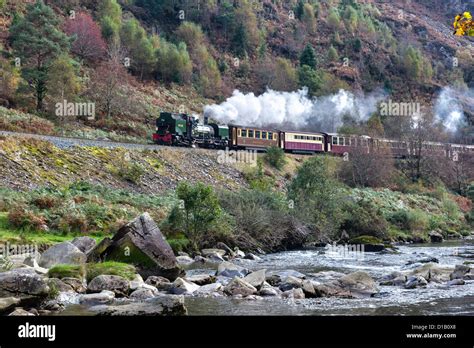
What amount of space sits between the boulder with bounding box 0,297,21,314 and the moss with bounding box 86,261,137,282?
14.2ft

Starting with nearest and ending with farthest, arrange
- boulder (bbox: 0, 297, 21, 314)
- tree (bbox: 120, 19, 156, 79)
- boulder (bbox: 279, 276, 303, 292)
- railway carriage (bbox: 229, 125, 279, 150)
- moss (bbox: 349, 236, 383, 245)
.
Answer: boulder (bbox: 0, 297, 21, 314)
boulder (bbox: 279, 276, 303, 292)
moss (bbox: 349, 236, 383, 245)
railway carriage (bbox: 229, 125, 279, 150)
tree (bbox: 120, 19, 156, 79)

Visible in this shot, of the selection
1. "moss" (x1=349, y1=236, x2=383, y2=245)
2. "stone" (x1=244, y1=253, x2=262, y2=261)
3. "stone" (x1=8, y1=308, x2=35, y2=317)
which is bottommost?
"moss" (x1=349, y1=236, x2=383, y2=245)

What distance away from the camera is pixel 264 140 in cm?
5881

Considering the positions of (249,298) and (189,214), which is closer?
(249,298)

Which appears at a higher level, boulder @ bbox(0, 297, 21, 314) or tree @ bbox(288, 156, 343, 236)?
tree @ bbox(288, 156, 343, 236)

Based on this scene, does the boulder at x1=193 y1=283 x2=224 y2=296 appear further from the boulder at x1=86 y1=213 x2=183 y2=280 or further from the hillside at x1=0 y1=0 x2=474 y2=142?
the hillside at x1=0 y1=0 x2=474 y2=142

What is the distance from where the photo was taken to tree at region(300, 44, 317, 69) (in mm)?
102875

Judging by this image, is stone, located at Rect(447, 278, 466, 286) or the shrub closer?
stone, located at Rect(447, 278, 466, 286)

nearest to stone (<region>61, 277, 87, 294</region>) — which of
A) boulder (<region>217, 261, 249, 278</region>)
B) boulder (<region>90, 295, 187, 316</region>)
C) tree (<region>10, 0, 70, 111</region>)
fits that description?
boulder (<region>90, 295, 187, 316</region>)
